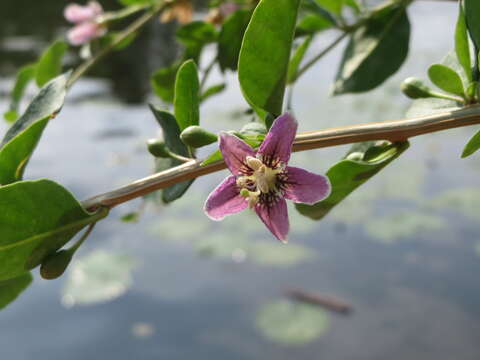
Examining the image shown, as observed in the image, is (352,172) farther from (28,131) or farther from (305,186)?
(28,131)

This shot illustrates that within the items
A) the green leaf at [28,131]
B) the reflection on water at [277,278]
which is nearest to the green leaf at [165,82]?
the green leaf at [28,131]

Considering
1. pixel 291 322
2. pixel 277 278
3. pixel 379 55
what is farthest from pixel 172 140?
pixel 277 278

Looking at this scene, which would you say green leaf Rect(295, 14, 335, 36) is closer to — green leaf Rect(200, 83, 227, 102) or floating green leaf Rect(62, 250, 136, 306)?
green leaf Rect(200, 83, 227, 102)

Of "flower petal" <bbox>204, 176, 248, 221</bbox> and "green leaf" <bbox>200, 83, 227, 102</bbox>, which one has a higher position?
"flower petal" <bbox>204, 176, 248, 221</bbox>

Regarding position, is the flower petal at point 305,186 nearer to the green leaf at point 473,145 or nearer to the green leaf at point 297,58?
the green leaf at point 473,145

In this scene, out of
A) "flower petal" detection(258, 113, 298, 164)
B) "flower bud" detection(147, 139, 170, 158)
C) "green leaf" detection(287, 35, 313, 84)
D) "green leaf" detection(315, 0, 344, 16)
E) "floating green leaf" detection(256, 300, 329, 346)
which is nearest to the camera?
"flower petal" detection(258, 113, 298, 164)

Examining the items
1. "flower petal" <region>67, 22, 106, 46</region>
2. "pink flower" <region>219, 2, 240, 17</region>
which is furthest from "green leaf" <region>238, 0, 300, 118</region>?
"flower petal" <region>67, 22, 106, 46</region>
